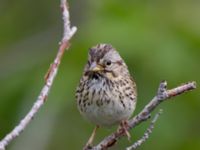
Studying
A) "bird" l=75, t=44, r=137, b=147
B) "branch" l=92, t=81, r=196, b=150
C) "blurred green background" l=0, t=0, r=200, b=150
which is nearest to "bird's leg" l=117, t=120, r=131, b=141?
"bird" l=75, t=44, r=137, b=147

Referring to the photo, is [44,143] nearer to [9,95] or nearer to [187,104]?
[9,95]

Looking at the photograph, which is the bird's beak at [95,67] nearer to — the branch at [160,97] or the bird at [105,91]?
the bird at [105,91]

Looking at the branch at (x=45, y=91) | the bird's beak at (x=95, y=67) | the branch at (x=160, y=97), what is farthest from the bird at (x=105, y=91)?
the branch at (x=45, y=91)

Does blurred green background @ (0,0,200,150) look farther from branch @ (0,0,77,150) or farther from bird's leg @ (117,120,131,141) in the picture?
branch @ (0,0,77,150)

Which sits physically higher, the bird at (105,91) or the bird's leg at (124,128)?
the bird at (105,91)

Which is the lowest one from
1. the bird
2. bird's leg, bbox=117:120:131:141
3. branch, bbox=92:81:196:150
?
branch, bbox=92:81:196:150

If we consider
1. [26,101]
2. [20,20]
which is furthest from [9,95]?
[20,20]

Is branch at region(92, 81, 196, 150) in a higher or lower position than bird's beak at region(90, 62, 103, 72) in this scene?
lower
